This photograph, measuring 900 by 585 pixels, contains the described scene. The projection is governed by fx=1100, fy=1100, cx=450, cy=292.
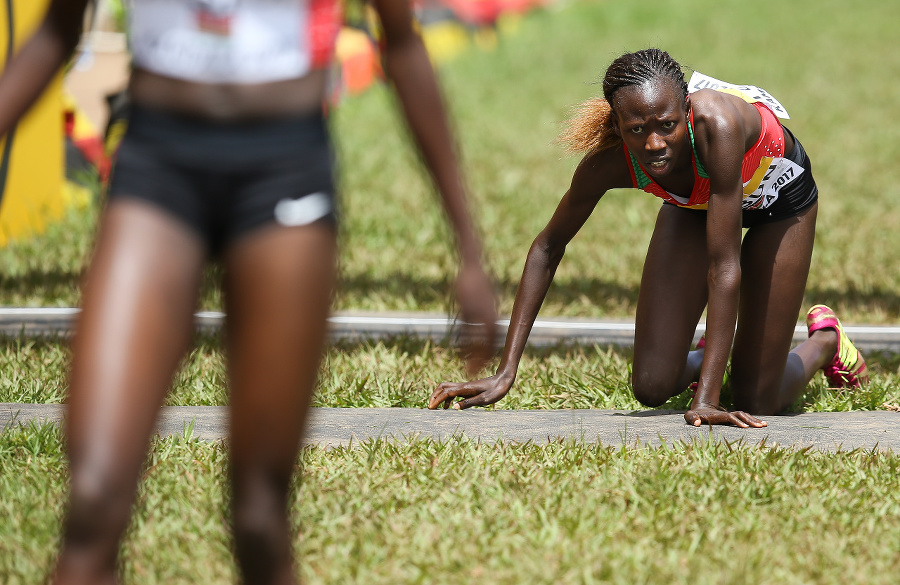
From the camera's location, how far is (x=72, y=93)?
28.9 ft

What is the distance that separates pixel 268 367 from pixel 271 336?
0.06 meters

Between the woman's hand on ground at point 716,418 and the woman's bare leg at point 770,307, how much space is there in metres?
0.55

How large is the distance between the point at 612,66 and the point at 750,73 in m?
14.8

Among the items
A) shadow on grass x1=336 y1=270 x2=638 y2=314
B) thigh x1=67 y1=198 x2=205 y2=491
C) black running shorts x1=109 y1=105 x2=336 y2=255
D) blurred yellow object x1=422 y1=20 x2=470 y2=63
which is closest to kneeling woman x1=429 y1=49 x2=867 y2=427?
shadow on grass x1=336 y1=270 x2=638 y2=314

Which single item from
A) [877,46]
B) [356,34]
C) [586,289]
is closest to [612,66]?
[586,289]

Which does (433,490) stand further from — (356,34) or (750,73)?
(750,73)

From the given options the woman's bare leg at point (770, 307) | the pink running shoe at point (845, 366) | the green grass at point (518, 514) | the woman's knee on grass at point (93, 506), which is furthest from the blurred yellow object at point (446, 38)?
the woman's knee on grass at point (93, 506)

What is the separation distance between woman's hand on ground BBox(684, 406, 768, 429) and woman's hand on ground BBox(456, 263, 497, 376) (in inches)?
77.2

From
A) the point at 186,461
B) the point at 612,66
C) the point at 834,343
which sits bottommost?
the point at 186,461

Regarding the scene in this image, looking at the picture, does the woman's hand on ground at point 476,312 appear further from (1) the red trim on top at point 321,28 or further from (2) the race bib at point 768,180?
(2) the race bib at point 768,180

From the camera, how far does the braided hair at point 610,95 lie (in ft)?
12.1

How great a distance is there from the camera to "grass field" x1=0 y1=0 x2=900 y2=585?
2.93m

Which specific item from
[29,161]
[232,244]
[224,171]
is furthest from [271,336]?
[29,161]

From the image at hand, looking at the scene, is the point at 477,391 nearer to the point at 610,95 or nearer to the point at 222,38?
the point at 610,95
